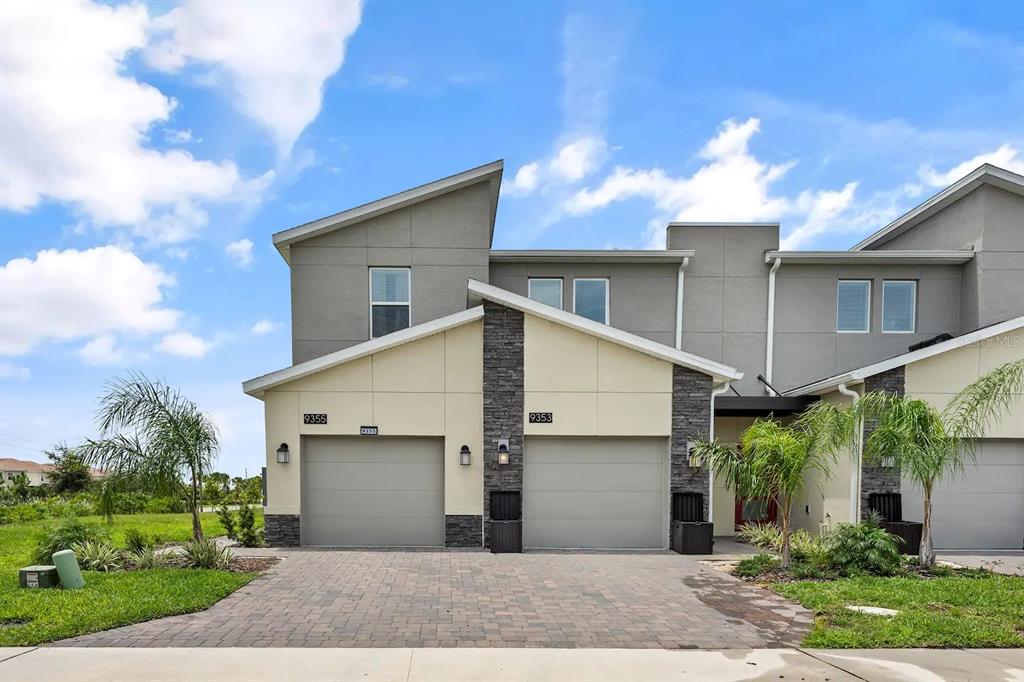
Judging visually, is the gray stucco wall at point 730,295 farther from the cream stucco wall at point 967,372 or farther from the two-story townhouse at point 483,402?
the cream stucco wall at point 967,372

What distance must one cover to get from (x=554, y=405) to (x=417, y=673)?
696cm

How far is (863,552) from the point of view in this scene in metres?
9.54

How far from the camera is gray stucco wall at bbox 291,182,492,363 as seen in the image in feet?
45.7

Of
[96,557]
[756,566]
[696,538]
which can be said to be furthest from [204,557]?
[756,566]

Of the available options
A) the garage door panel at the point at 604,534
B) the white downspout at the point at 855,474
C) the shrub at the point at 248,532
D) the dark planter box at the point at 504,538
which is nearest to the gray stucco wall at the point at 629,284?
the white downspout at the point at 855,474

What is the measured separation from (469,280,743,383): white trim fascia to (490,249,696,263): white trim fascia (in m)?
2.92

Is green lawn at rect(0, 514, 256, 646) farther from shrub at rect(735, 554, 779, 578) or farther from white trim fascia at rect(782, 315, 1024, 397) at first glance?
white trim fascia at rect(782, 315, 1024, 397)

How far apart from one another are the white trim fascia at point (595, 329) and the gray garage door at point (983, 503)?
5.02m

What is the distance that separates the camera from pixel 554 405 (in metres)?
11.8

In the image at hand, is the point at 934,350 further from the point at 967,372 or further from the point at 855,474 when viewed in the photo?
the point at 855,474

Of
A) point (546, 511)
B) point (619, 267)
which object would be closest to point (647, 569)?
point (546, 511)

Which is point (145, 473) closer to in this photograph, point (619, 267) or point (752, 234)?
point (619, 267)

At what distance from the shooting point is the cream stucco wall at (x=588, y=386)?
1179 centimetres

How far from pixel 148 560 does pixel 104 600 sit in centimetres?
221
